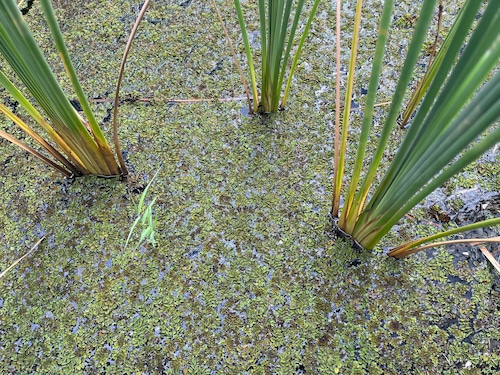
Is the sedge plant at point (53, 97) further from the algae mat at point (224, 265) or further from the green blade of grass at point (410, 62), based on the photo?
the green blade of grass at point (410, 62)

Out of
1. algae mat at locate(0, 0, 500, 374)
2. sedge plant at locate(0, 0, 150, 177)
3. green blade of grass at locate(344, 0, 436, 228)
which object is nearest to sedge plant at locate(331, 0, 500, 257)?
green blade of grass at locate(344, 0, 436, 228)

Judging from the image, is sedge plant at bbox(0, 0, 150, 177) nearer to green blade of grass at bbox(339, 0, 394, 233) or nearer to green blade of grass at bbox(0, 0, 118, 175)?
green blade of grass at bbox(0, 0, 118, 175)

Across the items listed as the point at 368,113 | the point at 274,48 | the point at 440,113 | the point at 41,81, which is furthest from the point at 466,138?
the point at 41,81

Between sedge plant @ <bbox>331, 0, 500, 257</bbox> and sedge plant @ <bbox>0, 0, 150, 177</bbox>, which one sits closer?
sedge plant @ <bbox>331, 0, 500, 257</bbox>

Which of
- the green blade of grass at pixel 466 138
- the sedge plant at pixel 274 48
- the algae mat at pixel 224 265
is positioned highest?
the green blade of grass at pixel 466 138

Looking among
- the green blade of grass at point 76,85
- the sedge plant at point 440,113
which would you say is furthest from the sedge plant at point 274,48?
the green blade of grass at point 76,85

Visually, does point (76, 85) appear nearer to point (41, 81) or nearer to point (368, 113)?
point (41, 81)
